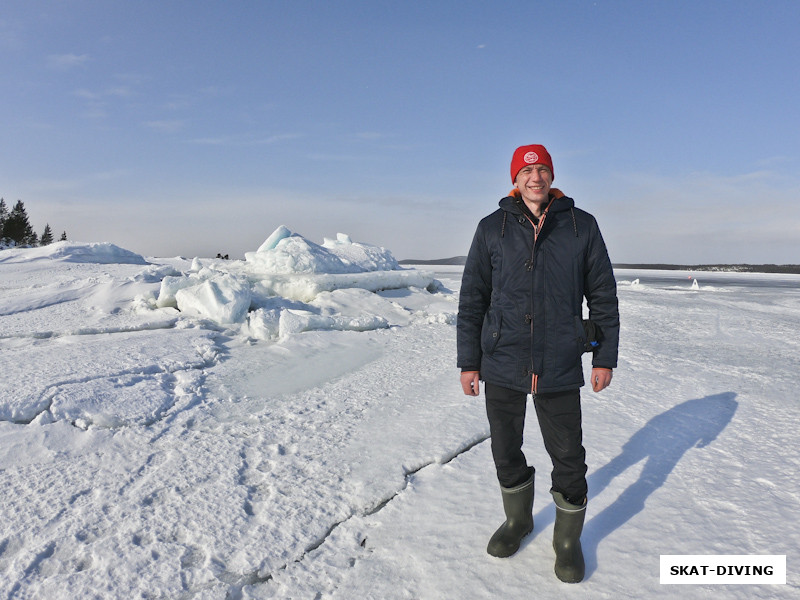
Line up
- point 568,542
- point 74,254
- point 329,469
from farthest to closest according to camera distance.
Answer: point 74,254, point 329,469, point 568,542

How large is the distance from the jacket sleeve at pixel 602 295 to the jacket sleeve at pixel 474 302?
1.35 ft

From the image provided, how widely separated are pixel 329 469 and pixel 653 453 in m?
1.93

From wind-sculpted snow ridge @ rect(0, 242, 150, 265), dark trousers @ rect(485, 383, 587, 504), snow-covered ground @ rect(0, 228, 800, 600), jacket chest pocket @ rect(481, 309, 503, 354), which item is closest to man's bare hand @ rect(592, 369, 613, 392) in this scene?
dark trousers @ rect(485, 383, 587, 504)

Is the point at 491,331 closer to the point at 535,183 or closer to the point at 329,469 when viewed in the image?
the point at 535,183

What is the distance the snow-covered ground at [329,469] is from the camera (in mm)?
1947

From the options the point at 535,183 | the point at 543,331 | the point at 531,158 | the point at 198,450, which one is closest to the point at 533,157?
the point at 531,158

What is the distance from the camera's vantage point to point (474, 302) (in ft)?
7.22

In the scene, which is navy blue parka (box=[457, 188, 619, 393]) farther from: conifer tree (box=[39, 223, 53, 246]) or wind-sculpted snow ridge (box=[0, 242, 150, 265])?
conifer tree (box=[39, 223, 53, 246])

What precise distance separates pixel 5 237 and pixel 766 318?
206 ft

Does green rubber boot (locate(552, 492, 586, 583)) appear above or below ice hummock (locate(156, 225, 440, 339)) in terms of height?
below

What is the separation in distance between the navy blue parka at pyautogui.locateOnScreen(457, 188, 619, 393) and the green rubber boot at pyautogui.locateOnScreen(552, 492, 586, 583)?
474 millimetres

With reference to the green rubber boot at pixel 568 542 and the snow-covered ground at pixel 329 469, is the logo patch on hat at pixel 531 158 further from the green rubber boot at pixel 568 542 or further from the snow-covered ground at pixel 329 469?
the snow-covered ground at pixel 329 469

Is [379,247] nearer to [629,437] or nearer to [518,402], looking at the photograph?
[629,437]

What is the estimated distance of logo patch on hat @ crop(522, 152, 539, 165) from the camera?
6.67ft
